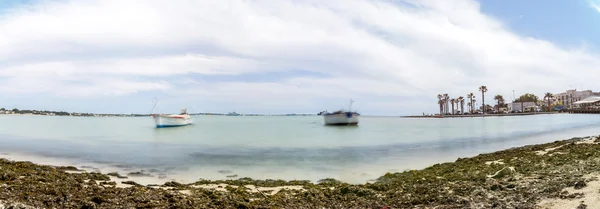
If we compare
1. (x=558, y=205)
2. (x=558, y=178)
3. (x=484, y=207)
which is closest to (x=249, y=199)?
(x=484, y=207)

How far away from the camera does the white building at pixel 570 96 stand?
477 ft

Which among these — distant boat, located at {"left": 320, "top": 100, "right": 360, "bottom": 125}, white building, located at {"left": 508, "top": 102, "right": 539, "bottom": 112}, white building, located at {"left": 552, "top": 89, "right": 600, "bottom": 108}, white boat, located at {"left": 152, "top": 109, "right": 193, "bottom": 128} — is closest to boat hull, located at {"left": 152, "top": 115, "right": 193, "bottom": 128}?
white boat, located at {"left": 152, "top": 109, "right": 193, "bottom": 128}

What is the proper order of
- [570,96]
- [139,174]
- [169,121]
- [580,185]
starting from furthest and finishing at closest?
[570,96], [169,121], [139,174], [580,185]

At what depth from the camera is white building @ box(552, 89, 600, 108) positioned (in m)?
146

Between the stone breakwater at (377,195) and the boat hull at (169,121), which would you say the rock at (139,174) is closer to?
the stone breakwater at (377,195)

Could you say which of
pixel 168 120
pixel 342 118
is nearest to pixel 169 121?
pixel 168 120

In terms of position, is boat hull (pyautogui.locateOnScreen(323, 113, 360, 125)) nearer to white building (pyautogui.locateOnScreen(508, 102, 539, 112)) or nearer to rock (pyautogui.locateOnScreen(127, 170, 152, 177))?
rock (pyautogui.locateOnScreen(127, 170, 152, 177))

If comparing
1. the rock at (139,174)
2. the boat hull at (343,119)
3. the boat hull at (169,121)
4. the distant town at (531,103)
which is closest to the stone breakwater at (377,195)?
the rock at (139,174)

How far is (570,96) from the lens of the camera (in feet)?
492

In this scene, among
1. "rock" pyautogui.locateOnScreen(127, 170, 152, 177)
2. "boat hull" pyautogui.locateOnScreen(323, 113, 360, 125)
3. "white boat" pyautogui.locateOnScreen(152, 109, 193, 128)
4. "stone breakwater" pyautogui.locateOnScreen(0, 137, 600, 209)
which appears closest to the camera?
"stone breakwater" pyautogui.locateOnScreen(0, 137, 600, 209)

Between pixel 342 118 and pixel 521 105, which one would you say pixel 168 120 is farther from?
pixel 521 105

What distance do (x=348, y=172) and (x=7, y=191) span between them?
11.9m

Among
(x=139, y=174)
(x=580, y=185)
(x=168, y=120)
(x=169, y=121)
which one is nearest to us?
(x=580, y=185)

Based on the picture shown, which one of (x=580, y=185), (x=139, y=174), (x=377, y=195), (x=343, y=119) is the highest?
(x=343, y=119)
